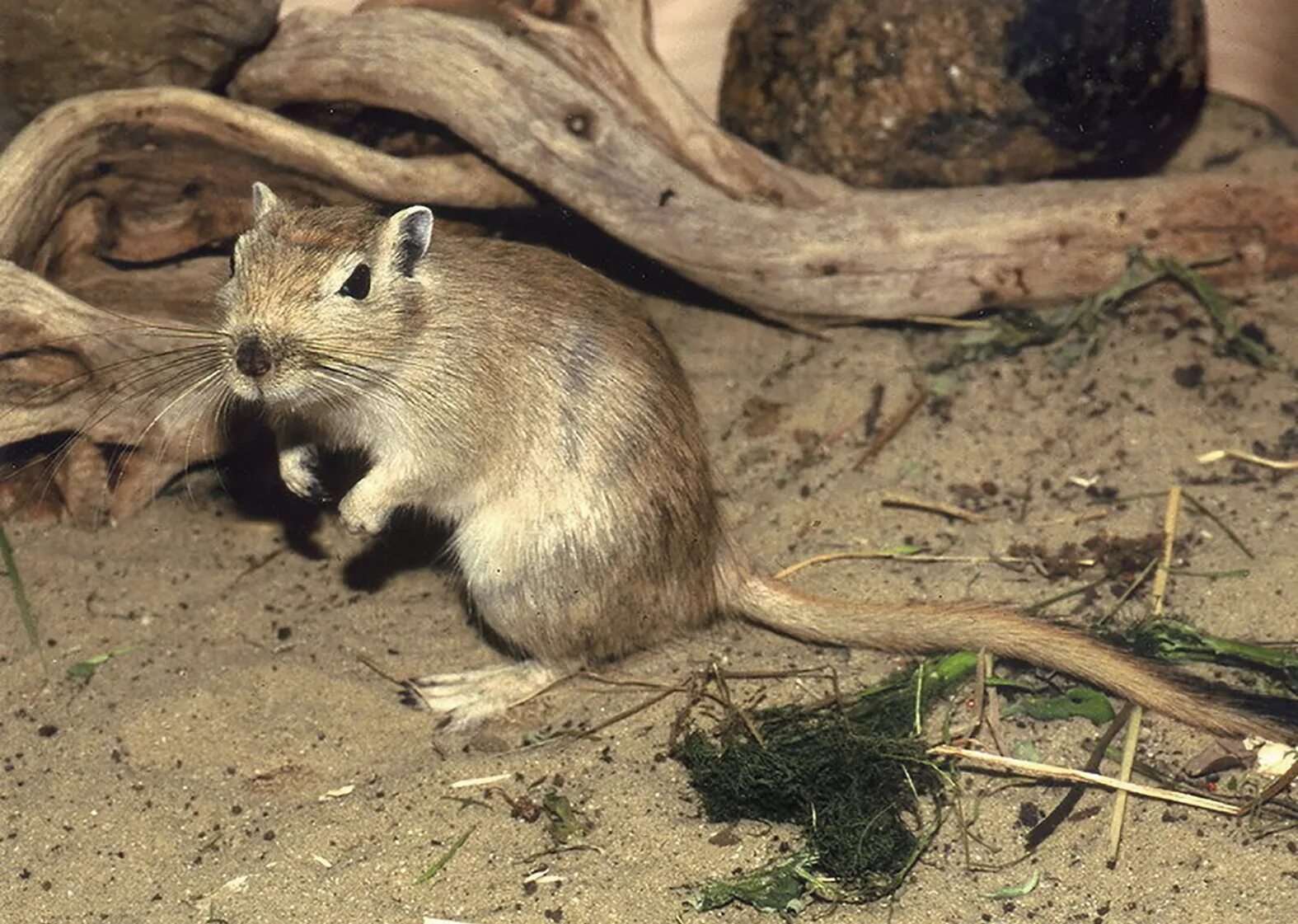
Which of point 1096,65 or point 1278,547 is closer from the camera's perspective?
point 1278,547

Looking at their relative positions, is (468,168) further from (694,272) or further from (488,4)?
(694,272)

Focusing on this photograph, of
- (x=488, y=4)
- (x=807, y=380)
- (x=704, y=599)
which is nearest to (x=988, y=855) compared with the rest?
(x=704, y=599)

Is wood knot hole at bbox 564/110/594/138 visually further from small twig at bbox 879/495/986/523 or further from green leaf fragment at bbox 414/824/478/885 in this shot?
green leaf fragment at bbox 414/824/478/885

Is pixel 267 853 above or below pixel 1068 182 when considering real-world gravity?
below

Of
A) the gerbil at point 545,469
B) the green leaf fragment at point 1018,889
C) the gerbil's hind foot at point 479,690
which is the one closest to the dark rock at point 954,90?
the gerbil at point 545,469

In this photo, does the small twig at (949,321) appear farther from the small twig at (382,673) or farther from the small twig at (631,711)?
the small twig at (382,673)

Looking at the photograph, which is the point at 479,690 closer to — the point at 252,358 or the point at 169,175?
the point at 252,358

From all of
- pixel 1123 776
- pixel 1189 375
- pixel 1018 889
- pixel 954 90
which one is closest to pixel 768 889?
pixel 1018 889
